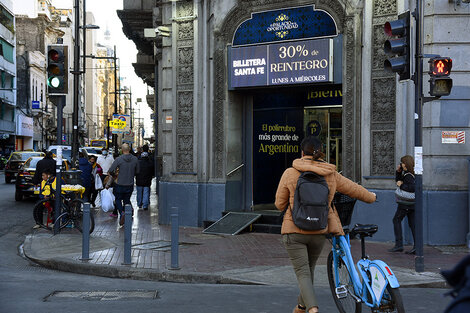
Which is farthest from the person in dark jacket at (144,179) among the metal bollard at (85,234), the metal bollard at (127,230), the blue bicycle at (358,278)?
the blue bicycle at (358,278)

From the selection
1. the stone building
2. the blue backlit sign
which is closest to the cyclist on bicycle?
the blue backlit sign

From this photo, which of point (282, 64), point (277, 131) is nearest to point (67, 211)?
point (277, 131)

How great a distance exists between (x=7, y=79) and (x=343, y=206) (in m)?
58.1

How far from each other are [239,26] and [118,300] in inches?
351

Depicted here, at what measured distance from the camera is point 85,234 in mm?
9898

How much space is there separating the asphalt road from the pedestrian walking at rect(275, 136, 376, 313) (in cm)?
107

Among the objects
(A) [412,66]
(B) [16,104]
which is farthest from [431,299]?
(B) [16,104]

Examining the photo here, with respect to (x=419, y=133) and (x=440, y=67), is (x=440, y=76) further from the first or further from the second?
(x=419, y=133)

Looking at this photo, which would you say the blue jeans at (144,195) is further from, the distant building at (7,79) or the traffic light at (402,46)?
the distant building at (7,79)

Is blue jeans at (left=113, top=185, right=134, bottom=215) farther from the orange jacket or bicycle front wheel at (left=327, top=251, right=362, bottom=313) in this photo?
the orange jacket

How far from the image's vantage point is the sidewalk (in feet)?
29.1

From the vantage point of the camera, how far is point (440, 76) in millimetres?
9062

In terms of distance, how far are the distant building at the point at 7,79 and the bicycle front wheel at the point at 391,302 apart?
185 feet

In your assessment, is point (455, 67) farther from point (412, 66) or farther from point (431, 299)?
point (431, 299)
